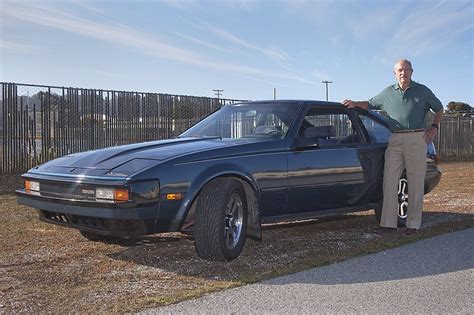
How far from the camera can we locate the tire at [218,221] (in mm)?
4410

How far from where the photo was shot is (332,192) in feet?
18.5

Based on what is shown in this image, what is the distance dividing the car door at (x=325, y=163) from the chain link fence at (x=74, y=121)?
8526mm

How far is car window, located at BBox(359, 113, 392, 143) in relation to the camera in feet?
20.9

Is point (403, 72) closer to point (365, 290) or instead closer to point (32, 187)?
point (365, 290)

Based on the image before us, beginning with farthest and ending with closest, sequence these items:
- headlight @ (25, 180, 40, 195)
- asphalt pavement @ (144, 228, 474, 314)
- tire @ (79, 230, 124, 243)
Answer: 1. tire @ (79, 230, 124, 243)
2. headlight @ (25, 180, 40, 195)
3. asphalt pavement @ (144, 228, 474, 314)

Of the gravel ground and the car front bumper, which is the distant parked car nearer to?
the car front bumper

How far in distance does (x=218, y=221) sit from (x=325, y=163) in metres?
1.63

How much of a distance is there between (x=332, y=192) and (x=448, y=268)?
1438 millimetres

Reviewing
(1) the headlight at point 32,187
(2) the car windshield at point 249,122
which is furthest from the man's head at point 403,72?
(1) the headlight at point 32,187

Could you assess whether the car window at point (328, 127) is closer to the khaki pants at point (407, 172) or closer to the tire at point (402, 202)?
the khaki pants at point (407, 172)

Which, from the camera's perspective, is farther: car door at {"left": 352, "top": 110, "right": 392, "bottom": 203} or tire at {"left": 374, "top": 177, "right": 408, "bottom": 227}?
tire at {"left": 374, "top": 177, "right": 408, "bottom": 227}

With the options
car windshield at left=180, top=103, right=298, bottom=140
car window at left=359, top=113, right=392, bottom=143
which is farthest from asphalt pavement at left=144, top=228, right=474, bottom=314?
car window at left=359, top=113, right=392, bottom=143

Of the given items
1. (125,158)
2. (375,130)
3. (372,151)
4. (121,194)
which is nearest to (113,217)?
(121,194)

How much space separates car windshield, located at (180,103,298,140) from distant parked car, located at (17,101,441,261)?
12mm
